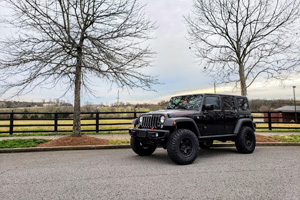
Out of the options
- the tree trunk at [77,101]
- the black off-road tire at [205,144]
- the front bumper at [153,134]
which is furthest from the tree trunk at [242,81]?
the tree trunk at [77,101]

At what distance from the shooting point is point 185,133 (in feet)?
18.6

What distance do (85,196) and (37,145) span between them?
6312 millimetres

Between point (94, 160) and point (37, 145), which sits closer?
point (94, 160)

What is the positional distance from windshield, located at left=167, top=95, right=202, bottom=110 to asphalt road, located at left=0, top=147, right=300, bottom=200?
A: 1.70 meters

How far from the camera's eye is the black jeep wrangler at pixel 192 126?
560 cm

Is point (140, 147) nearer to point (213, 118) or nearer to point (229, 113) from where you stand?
point (213, 118)

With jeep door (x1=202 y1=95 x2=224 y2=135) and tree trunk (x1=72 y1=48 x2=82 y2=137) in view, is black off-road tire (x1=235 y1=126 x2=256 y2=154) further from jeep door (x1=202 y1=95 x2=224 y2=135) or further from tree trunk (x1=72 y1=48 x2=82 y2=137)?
tree trunk (x1=72 y1=48 x2=82 y2=137)

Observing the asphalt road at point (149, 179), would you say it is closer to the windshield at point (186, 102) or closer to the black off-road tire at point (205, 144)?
the windshield at point (186, 102)

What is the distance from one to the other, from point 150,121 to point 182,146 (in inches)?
46.1

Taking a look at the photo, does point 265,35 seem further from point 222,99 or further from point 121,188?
point 121,188

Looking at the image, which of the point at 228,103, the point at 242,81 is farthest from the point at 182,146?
the point at 242,81

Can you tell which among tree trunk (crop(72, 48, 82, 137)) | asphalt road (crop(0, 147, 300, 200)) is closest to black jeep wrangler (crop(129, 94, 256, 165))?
asphalt road (crop(0, 147, 300, 200))

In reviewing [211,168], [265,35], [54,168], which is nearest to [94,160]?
Answer: [54,168]

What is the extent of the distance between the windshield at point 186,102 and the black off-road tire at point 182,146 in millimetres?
1151
